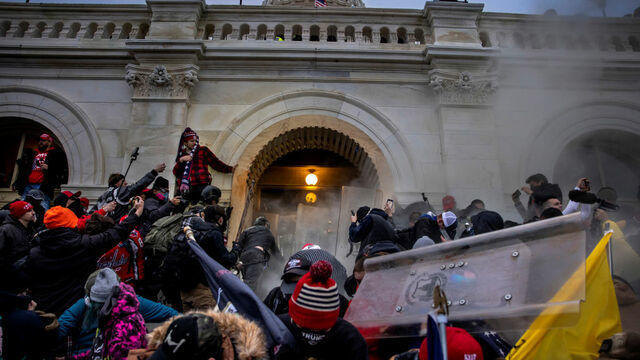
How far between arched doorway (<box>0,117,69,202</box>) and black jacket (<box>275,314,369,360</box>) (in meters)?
8.82

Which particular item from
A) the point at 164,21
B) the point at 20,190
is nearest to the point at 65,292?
the point at 20,190

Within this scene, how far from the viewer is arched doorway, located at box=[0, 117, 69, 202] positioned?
8750 mm

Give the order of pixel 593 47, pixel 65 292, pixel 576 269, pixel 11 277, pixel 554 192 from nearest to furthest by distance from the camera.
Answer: pixel 576 269, pixel 11 277, pixel 65 292, pixel 554 192, pixel 593 47

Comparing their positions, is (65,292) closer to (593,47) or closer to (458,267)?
(458,267)

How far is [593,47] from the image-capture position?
8867 mm

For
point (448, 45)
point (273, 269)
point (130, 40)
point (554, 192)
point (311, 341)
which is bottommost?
point (311, 341)

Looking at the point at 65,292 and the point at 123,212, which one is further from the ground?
the point at 123,212

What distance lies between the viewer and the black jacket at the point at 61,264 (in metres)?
3.63

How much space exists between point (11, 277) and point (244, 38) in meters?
7.51

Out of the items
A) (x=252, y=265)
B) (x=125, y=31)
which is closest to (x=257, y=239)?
(x=252, y=265)

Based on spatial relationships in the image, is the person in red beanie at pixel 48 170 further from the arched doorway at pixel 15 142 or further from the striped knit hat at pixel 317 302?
the striped knit hat at pixel 317 302

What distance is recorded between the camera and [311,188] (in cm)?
1095

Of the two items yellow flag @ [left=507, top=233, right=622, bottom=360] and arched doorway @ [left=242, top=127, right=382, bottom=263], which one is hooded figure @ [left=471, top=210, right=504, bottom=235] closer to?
yellow flag @ [left=507, top=233, right=622, bottom=360]

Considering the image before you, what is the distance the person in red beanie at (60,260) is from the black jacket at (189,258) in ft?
2.09
